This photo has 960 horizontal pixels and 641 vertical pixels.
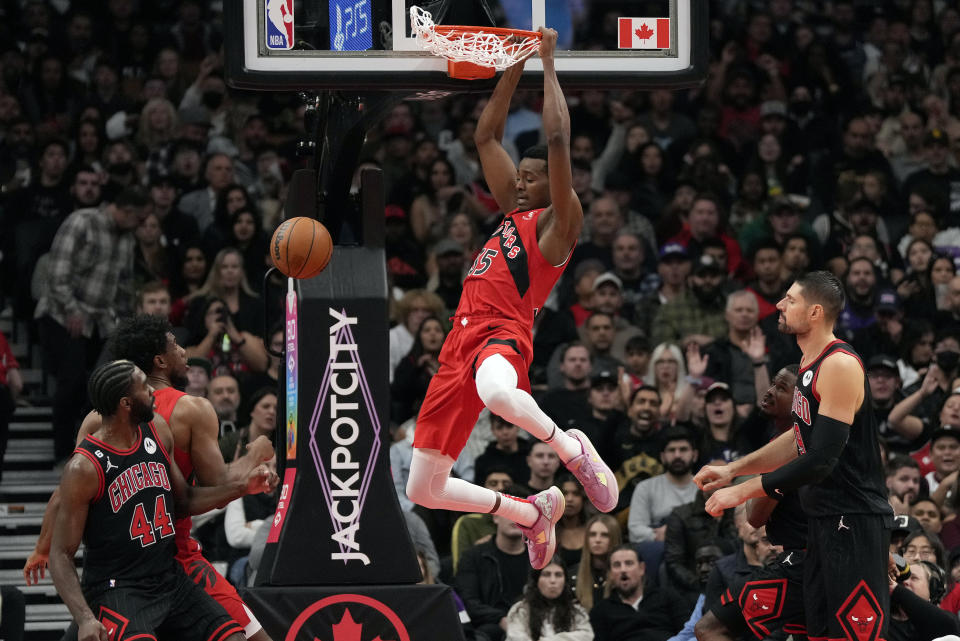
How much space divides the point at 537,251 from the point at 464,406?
32.0 inches

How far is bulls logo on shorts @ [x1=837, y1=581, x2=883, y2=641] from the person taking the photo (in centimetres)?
722

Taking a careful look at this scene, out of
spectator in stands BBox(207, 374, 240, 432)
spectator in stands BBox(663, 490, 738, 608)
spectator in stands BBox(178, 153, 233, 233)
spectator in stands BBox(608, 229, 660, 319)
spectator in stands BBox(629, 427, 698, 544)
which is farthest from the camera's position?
spectator in stands BBox(178, 153, 233, 233)

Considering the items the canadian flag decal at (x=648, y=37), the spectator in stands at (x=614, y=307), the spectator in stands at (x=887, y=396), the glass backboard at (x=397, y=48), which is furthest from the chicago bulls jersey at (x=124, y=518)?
the spectator in stands at (x=887, y=396)

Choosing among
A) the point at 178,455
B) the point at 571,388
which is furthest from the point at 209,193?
the point at 178,455

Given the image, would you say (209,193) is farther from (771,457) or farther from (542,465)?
(771,457)

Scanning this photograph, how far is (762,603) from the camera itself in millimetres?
7664

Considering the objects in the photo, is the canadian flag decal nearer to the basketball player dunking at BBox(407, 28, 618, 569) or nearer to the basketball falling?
the basketball player dunking at BBox(407, 28, 618, 569)

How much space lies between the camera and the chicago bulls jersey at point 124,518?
7.18 m

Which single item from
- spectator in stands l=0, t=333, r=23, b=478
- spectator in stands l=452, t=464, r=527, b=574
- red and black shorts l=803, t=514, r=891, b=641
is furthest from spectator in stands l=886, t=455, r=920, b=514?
spectator in stands l=0, t=333, r=23, b=478

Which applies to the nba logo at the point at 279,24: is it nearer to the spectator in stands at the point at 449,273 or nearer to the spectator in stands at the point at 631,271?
the spectator in stands at the point at 449,273

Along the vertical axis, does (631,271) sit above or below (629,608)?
above

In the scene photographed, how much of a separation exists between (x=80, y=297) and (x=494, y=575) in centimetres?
404

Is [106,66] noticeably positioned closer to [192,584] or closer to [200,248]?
[200,248]

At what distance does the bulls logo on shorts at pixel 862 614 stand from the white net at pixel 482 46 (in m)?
2.88
